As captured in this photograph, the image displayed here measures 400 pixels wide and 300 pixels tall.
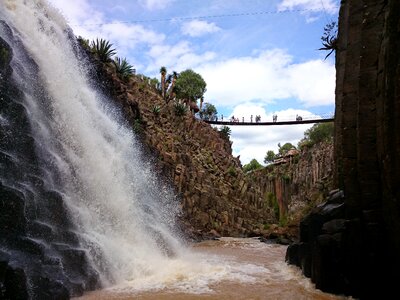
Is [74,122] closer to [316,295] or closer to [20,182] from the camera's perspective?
[20,182]

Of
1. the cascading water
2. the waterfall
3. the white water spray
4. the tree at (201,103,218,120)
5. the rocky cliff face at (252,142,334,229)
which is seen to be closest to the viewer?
the cascading water

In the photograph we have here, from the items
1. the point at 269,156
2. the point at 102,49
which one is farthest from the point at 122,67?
the point at 269,156

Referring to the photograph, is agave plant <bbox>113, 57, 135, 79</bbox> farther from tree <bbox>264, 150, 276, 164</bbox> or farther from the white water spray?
tree <bbox>264, 150, 276, 164</bbox>

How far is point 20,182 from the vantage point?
9789 millimetres

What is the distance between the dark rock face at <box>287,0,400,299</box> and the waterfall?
17.9 ft

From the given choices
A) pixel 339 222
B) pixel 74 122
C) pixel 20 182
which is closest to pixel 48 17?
pixel 74 122

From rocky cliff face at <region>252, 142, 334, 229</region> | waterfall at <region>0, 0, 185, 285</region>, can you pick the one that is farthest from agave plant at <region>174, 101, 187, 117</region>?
rocky cliff face at <region>252, 142, 334, 229</region>

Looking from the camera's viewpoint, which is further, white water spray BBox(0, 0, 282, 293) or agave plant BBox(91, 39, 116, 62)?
agave plant BBox(91, 39, 116, 62)

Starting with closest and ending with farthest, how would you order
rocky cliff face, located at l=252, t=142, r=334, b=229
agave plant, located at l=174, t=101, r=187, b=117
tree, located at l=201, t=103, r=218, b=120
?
agave plant, located at l=174, t=101, r=187, b=117 < rocky cliff face, located at l=252, t=142, r=334, b=229 < tree, located at l=201, t=103, r=218, b=120

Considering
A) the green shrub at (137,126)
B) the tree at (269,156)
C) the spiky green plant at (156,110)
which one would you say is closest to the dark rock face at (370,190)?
the green shrub at (137,126)

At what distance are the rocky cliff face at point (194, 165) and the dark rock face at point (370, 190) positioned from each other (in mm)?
17991

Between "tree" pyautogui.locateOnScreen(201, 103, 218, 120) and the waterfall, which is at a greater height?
"tree" pyautogui.locateOnScreen(201, 103, 218, 120)

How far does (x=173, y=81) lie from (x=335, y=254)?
117 feet

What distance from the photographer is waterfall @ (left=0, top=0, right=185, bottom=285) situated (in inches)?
438
